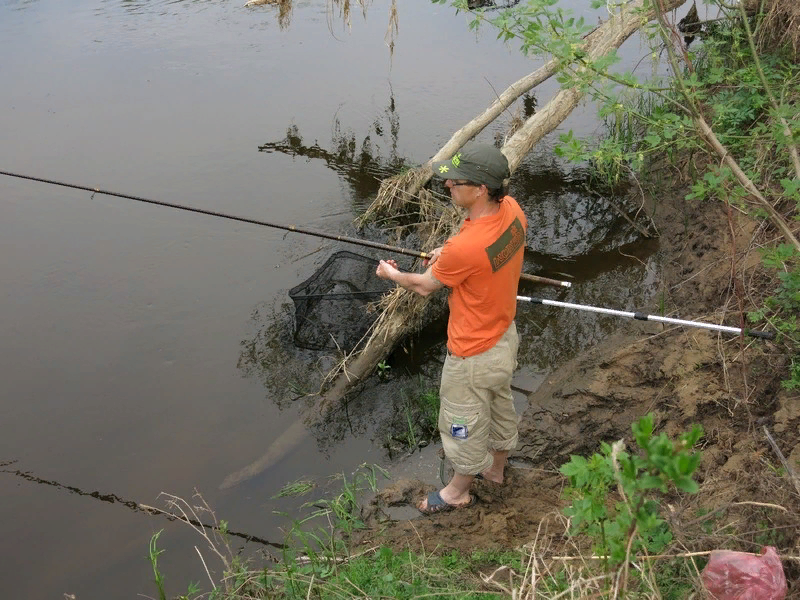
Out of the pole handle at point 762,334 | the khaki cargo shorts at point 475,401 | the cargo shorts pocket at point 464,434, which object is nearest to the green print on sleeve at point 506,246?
the khaki cargo shorts at point 475,401

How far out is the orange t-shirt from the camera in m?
3.48

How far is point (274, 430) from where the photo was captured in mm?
5254

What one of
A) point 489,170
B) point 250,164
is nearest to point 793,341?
point 489,170

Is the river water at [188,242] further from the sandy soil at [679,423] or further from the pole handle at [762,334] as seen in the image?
the pole handle at [762,334]

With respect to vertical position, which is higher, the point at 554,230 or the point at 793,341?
the point at 793,341

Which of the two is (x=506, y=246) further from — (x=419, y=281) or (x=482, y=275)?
(x=419, y=281)

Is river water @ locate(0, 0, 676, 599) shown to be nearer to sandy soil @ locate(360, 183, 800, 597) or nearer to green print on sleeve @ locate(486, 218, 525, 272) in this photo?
sandy soil @ locate(360, 183, 800, 597)

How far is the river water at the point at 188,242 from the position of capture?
487cm

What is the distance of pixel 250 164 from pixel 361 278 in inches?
133

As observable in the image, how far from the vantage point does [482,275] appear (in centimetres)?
355

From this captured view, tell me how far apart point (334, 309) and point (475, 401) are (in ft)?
6.95

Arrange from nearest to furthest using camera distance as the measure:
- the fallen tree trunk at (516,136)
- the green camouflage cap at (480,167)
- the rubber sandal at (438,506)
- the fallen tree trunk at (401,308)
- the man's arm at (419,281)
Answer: the green camouflage cap at (480,167) → the man's arm at (419,281) → the rubber sandal at (438,506) → the fallen tree trunk at (401,308) → the fallen tree trunk at (516,136)

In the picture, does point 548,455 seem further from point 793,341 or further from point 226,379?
point 226,379

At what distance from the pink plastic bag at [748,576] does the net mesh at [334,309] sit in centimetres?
325
